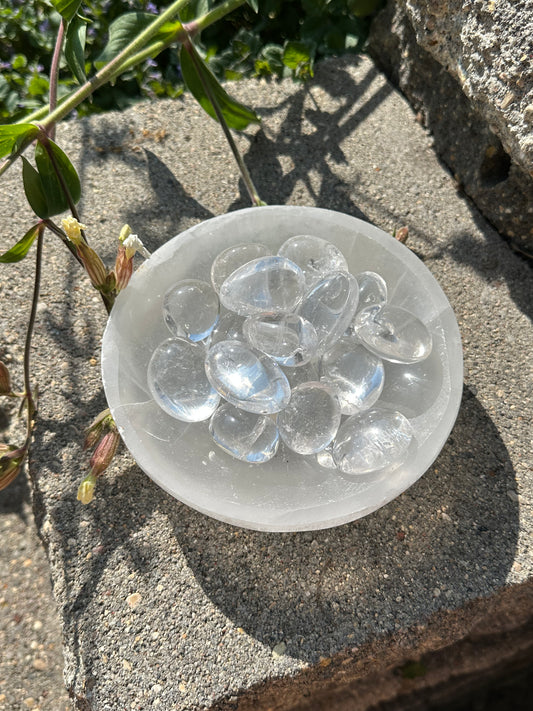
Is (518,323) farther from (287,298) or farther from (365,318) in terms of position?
(287,298)

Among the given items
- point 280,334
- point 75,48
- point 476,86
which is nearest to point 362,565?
point 280,334

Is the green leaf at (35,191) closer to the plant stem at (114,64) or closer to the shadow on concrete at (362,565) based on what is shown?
the plant stem at (114,64)

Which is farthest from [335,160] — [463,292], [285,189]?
[463,292]

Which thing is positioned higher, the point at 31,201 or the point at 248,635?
the point at 31,201

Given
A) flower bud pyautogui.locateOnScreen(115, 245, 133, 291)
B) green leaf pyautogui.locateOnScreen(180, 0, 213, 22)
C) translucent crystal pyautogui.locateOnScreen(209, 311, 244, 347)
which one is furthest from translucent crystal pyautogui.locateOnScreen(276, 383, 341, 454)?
green leaf pyautogui.locateOnScreen(180, 0, 213, 22)

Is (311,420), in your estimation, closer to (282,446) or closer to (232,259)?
(282,446)

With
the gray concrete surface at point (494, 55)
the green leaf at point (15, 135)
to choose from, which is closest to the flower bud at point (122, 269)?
the green leaf at point (15, 135)

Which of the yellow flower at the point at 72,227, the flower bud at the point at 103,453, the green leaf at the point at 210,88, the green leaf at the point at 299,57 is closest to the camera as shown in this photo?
the yellow flower at the point at 72,227
